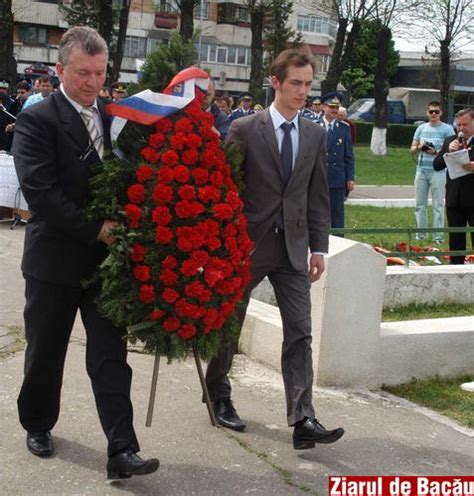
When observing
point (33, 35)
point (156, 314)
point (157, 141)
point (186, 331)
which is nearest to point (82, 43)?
point (157, 141)

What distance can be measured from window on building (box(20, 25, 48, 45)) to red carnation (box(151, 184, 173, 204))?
61173 mm

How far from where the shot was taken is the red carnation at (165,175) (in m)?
4.33

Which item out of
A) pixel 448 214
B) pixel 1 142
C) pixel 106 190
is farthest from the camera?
pixel 1 142

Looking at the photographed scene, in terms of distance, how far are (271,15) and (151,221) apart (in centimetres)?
3926

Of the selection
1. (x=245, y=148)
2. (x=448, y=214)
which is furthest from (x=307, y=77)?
(x=448, y=214)

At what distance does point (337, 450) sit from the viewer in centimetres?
499

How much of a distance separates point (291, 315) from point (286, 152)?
869 millimetres

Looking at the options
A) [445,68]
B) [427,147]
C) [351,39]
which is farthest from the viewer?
[445,68]

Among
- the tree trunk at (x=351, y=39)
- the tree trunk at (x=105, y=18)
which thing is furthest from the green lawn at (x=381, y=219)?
the tree trunk at (x=351, y=39)

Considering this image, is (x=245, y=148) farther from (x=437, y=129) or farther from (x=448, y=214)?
(x=437, y=129)

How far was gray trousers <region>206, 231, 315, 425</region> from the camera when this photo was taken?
495 cm

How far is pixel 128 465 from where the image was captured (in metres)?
4.25

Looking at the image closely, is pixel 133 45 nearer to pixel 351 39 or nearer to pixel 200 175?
pixel 351 39

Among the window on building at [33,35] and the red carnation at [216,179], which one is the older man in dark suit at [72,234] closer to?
the red carnation at [216,179]
